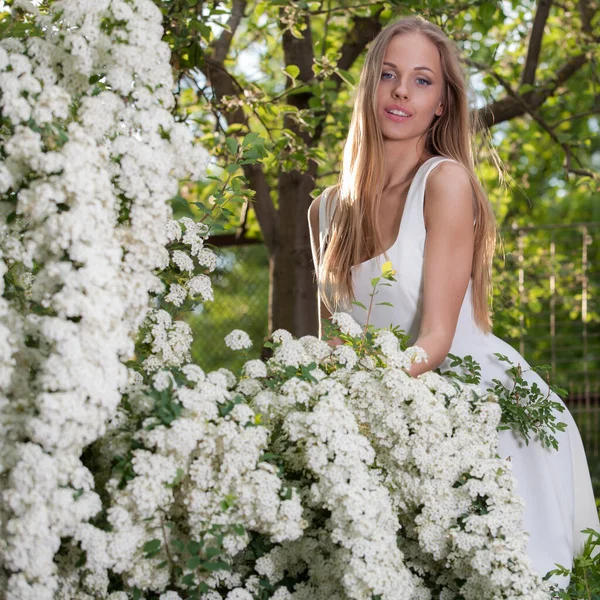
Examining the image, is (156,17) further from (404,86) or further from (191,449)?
(404,86)

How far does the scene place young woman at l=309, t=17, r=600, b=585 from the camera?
8.32 feet

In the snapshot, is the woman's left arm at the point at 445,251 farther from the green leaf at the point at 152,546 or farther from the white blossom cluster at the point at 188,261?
the green leaf at the point at 152,546

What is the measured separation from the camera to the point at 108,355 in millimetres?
1533

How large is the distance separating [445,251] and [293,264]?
6.56ft

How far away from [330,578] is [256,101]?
2.41 meters

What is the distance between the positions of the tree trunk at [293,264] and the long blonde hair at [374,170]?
1.53m

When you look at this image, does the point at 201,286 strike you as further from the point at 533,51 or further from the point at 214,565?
the point at 533,51

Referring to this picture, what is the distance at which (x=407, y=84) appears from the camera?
9.41 ft

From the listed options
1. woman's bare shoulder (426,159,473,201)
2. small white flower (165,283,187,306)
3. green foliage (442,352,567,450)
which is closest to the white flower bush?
small white flower (165,283,187,306)

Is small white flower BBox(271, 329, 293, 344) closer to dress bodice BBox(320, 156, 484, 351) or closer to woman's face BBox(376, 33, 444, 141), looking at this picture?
dress bodice BBox(320, 156, 484, 351)

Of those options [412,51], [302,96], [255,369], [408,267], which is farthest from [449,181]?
[302,96]

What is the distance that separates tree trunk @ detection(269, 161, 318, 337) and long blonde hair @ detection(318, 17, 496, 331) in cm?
153

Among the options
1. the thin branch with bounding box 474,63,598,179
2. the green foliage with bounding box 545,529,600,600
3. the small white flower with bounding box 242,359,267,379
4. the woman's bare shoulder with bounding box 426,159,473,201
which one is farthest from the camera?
the thin branch with bounding box 474,63,598,179

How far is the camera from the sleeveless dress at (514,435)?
8.21 feet
